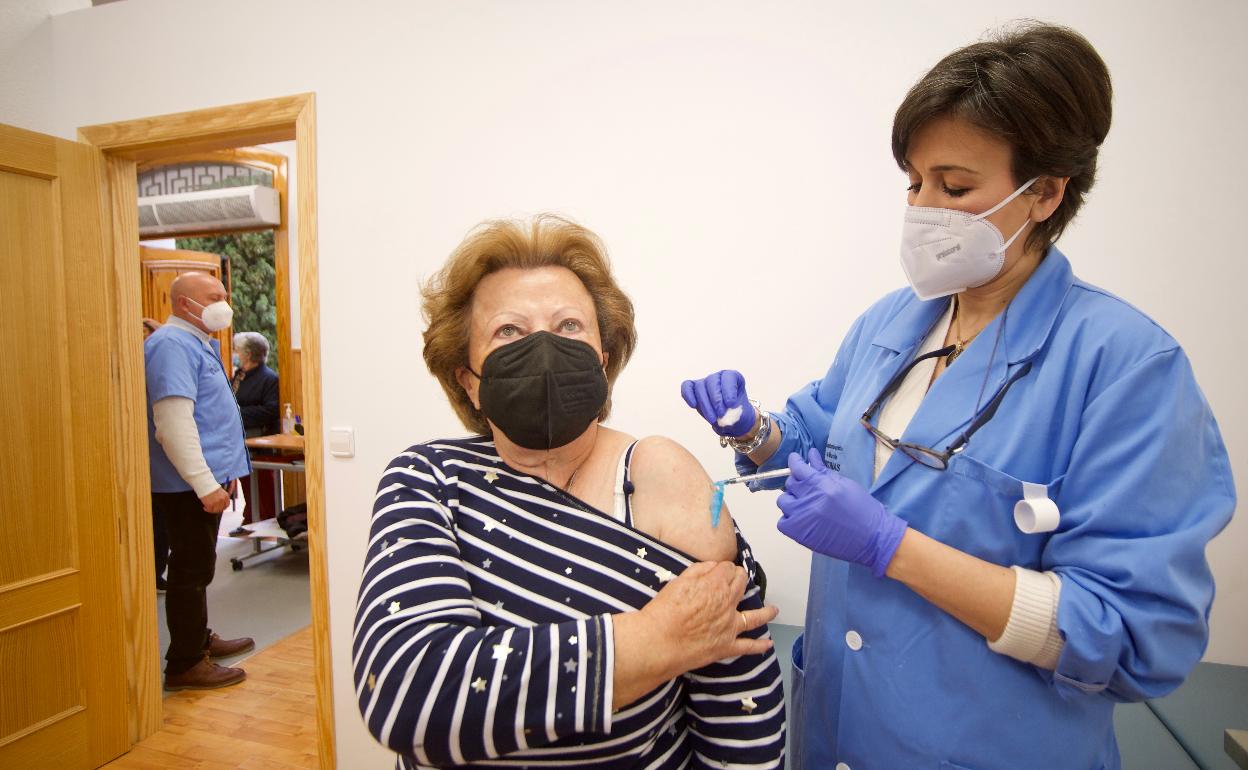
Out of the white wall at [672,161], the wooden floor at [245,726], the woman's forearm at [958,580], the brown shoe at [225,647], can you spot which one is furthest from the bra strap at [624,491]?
the brown shoe at [225,647]

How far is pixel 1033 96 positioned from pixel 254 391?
5.70 metres

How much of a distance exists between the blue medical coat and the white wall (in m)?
0.86

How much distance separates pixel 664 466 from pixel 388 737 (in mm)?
549

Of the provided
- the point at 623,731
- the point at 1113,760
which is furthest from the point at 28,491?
the point at 1113,760

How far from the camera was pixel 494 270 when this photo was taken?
1141 millimetres

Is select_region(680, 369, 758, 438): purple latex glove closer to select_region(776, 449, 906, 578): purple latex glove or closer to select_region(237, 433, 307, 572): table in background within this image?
select_region(776, 449, 906, 578): purple latex glove

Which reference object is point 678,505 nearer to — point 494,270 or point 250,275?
point 494,270

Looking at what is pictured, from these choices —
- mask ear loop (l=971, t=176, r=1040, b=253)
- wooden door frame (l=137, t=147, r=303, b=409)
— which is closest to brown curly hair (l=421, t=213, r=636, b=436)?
mask ear loop (l=971, t=176, r=1040, b=253)

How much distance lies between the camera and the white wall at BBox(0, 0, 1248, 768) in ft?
5.46

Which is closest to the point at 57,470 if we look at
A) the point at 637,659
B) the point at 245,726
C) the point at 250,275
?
the point at 245,726

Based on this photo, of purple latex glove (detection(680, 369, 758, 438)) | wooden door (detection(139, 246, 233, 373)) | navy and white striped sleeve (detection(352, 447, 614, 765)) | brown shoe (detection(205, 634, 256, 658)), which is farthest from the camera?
wooden door (detection(139, 246, 233, 373))

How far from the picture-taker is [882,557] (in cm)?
94

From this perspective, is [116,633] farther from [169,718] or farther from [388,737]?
[388,737]

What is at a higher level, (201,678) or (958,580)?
(958,580)
